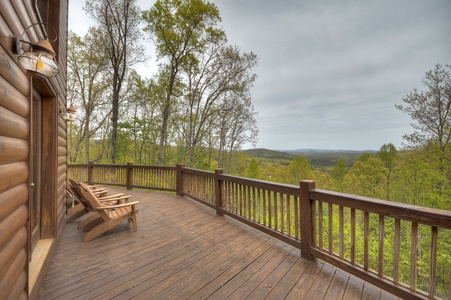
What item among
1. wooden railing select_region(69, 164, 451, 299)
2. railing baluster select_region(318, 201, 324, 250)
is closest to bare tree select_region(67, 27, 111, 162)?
wooden railing select_region(69, 164, 451, 299)

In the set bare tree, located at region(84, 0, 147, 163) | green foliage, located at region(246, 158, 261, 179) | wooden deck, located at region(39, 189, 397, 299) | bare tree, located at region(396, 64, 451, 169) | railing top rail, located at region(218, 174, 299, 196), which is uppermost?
bare tree, located at region(84, 0, 147, 163)

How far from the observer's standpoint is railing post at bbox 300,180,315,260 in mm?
2471

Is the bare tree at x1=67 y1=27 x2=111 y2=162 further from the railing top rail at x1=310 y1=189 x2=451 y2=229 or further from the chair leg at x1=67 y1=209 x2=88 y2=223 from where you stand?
the railing top rail at x1=310 y1=189 x2=451 y2=229

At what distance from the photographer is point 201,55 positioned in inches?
469

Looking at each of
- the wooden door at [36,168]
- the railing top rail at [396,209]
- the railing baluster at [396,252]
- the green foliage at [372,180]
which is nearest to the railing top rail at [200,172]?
the railing top rail at [396,209]

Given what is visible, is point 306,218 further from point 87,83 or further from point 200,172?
point 87,83

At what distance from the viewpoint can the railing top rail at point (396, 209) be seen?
4.99 ft

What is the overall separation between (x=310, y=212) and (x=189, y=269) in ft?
5.48

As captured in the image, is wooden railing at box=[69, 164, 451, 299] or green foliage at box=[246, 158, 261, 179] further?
green foliage at box=[246, 158, 261, 179]

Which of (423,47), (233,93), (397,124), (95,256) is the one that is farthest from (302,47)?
(397,124)

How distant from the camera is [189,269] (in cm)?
228

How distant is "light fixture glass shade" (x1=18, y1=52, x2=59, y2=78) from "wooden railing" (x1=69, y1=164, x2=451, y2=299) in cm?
289

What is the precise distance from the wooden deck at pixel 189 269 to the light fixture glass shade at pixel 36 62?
203cm

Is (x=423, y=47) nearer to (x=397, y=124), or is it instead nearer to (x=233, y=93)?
(x=233, y=93)
